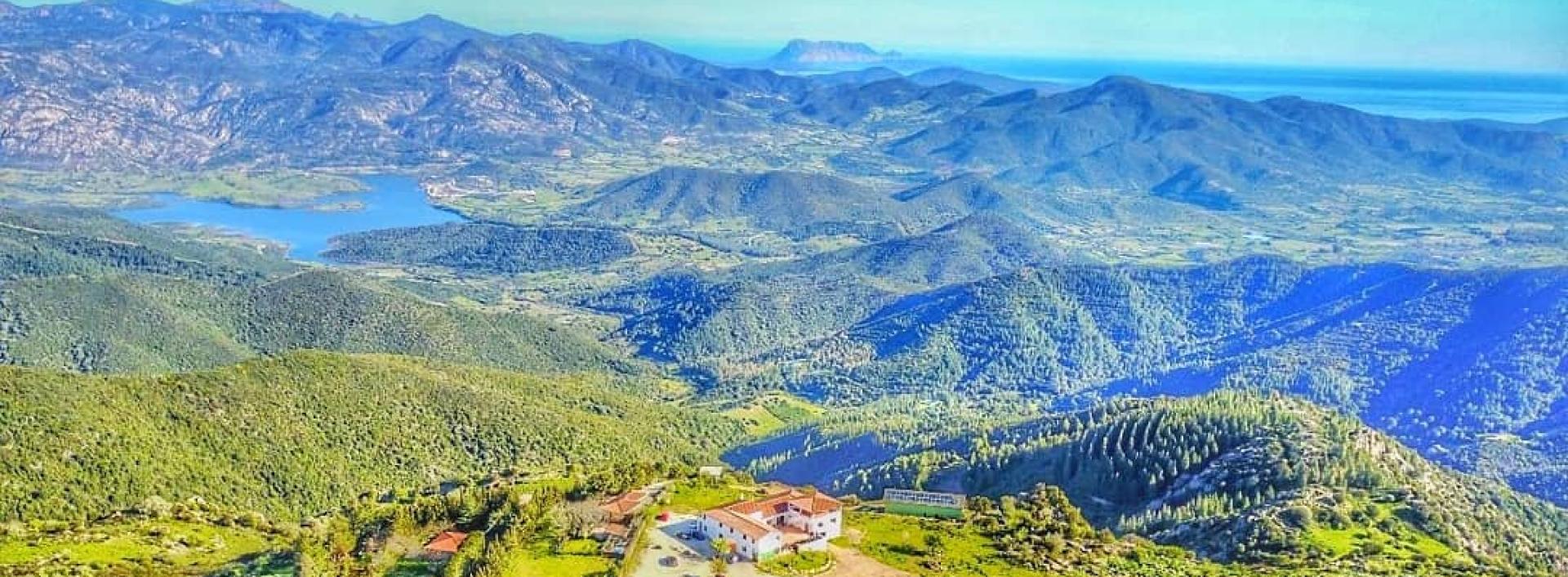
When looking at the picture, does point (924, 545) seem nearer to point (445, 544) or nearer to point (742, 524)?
point (742, 524)

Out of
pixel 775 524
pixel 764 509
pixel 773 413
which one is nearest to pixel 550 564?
pixel 764 509

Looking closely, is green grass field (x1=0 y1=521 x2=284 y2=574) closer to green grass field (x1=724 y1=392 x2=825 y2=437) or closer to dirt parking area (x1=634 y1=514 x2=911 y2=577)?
dirt parking area (x1=634 y1=514 x2=911 y2=577)

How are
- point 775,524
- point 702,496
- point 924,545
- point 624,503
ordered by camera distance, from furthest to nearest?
point 702,496, point 624,503, point 924,545, point 775,524

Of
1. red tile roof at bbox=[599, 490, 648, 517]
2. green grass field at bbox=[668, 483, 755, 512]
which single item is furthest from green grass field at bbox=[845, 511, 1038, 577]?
red tile roof at bbox=[599, 490, 648, 517]

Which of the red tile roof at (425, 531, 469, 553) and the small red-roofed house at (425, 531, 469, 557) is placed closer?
the small red-roofed house at (425, 531, 469, 557)

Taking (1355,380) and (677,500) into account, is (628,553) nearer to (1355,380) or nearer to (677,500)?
(677,500)
